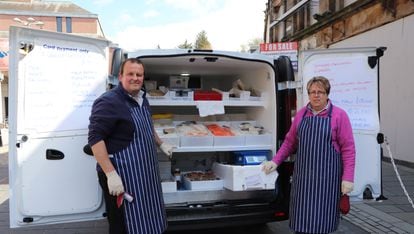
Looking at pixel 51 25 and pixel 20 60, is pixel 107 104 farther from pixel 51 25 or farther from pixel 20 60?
pixel 51 25

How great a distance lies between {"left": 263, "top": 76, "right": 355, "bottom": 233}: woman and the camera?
3.28 m

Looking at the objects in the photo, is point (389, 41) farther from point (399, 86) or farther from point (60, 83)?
point (60, 83)

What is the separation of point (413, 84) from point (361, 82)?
593cm

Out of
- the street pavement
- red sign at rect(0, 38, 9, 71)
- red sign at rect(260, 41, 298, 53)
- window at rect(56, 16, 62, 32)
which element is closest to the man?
the street pavement

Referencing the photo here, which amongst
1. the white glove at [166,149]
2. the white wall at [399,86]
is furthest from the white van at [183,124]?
the white wall at [399,86]

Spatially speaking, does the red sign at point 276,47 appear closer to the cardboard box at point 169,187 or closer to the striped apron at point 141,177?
the cardboard box at point 169,187

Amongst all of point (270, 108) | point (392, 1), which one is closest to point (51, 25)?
point (392, 1)

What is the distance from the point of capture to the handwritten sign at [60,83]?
333 cm

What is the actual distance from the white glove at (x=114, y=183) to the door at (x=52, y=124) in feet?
2.53

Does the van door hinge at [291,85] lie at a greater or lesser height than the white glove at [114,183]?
greater

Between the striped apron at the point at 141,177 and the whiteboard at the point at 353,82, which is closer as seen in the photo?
the striped apron at the point at 141,177

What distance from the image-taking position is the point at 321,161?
3.30 m

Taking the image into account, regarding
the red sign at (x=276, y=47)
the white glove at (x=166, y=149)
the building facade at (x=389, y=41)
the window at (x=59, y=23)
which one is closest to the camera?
the white glove at (x=166, y=149)

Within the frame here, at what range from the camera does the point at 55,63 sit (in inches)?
136
